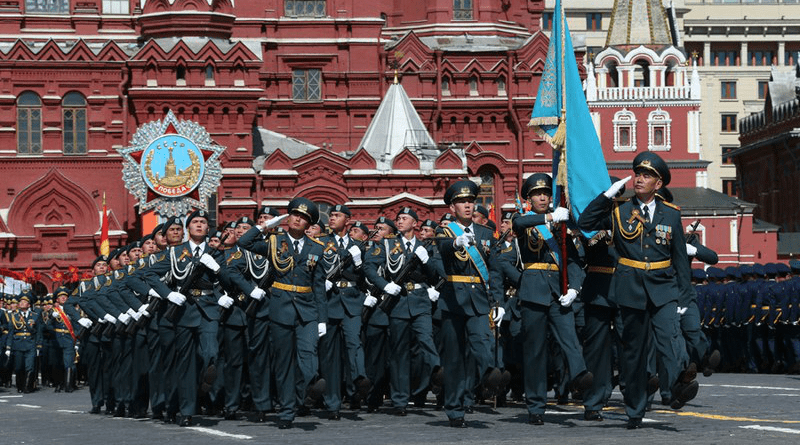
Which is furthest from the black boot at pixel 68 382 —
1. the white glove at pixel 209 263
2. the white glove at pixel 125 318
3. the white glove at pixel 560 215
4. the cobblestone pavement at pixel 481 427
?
the white glove at pixel 560 215

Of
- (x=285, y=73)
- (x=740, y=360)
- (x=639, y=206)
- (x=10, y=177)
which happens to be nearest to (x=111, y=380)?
(x=639, y=206)

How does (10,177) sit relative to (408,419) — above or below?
above

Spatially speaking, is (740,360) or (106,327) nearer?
(106,327)

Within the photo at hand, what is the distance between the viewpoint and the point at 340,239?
19266 millimetres

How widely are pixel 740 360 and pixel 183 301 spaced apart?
1338 cm

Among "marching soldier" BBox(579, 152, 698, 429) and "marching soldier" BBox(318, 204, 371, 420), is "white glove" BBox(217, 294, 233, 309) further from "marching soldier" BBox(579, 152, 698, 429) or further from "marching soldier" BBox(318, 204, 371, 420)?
"marching soldier" BBox(579, 152, 698, 429)

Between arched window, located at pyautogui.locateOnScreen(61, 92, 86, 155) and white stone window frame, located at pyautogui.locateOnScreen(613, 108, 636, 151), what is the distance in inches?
1123

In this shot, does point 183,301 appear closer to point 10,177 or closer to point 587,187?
point 587,187

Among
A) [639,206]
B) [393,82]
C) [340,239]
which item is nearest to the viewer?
[639,206]

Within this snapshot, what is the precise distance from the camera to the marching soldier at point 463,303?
15.5 m

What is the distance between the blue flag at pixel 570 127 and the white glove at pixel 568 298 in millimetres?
1007

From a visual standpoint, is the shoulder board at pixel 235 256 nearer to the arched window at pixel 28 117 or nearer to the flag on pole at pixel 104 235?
the flag on pole at pixel 104 235

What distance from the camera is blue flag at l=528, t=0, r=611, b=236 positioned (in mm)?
16641

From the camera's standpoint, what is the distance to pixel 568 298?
51.3 ft
